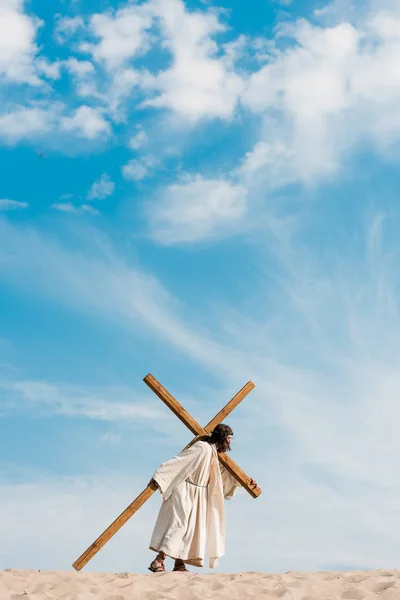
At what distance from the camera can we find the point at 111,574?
9250mm

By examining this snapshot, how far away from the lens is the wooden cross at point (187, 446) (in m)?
10.3

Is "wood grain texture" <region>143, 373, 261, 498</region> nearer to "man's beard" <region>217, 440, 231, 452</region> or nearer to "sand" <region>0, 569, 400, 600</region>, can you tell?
"man's beard" <region>217, 440, 231, 452</region>

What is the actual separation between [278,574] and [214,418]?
250 centimetres

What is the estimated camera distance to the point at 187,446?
35.2 ft

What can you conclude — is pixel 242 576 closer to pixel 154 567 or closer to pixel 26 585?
pixel 154 567

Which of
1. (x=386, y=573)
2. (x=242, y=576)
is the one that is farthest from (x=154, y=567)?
(x=386, y=573)

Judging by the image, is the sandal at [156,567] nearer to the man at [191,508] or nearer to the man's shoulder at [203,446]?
the man at [191,508]

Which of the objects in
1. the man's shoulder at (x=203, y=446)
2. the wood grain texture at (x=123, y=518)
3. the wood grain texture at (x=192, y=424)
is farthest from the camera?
the wood grain texture at (x=192, y=424)

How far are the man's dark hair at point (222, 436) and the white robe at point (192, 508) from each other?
140 mm

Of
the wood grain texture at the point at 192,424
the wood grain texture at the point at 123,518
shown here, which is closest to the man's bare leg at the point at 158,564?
the wood grain texture at the point at 123,518

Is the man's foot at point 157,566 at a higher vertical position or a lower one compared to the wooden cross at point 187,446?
lower

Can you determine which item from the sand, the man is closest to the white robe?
the man

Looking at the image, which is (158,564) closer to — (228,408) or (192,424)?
(192,424)

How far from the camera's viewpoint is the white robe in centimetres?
1007
